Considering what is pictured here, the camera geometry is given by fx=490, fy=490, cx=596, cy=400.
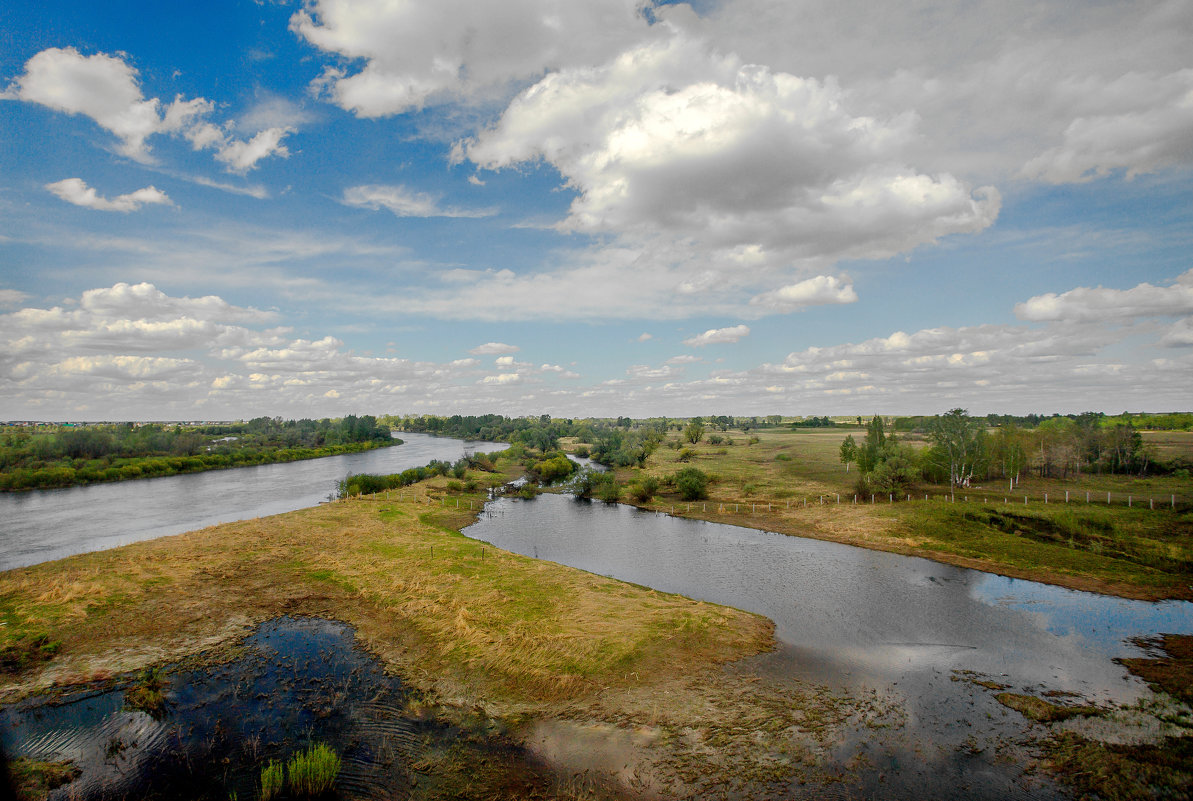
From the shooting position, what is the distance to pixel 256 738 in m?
15.5

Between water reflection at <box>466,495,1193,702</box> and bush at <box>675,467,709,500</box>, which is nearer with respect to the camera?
water reflection at <box>466,495,1193,702</box>

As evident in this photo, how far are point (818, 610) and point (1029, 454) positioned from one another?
6137 cm

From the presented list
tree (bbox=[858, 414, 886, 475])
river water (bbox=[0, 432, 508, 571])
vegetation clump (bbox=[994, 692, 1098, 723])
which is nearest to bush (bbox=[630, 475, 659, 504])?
tree (bbox=[858, 414, 886, 475])

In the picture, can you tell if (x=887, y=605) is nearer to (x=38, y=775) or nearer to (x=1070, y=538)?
(x=1070, y=538)

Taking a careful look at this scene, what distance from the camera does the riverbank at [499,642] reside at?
1542cm

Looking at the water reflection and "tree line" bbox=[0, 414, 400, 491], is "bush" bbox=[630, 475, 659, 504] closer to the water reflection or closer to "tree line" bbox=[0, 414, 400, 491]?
the water reflection

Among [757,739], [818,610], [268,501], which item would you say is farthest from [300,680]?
[268,501]

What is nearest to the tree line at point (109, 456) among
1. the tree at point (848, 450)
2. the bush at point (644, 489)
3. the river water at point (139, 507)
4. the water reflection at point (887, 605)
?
the river water at point (139, 507)

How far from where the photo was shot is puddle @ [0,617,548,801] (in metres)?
13.5

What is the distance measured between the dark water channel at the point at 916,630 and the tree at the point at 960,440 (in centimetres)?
3184

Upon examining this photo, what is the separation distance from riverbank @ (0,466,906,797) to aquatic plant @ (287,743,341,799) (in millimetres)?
4464

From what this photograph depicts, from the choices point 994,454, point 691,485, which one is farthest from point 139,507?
point 994,454

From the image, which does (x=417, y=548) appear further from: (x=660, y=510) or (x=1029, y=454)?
(x=1029, y=454)

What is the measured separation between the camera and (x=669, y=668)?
795 inches
